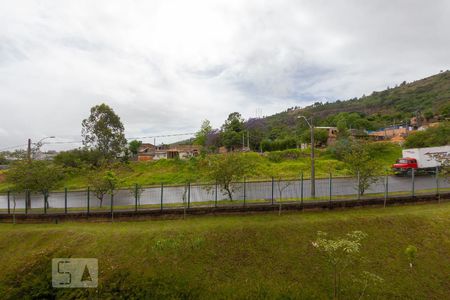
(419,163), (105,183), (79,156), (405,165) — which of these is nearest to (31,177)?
(105,183)

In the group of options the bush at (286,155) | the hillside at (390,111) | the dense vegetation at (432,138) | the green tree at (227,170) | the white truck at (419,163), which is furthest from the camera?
the hillside at (390,111)

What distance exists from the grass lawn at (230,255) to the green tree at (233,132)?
148 ft

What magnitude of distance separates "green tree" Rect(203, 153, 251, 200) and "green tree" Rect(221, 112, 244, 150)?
135 feet

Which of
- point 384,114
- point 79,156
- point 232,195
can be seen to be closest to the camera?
point 232,195

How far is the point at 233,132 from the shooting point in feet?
205

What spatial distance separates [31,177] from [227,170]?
1396 cm

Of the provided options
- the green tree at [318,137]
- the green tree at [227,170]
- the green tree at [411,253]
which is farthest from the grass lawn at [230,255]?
the green tree at [318,137]

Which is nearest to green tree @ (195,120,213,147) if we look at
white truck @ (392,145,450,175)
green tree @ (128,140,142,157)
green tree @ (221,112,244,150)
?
green tree @ (221,112,244,150)

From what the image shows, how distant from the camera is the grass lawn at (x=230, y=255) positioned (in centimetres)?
1034

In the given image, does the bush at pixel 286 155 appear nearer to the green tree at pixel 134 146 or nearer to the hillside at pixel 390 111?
the hillside at pixel 390 111

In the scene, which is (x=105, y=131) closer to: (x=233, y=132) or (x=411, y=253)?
(x=233, y=132)

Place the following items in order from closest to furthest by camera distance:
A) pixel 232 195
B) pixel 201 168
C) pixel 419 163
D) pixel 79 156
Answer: pixel 232 195, pixel 419 163, pixel 201 168, pixel 79 156

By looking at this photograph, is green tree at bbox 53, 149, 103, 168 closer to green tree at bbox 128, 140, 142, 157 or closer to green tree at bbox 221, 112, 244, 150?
green tree at bbox 128, 140, 142, 157

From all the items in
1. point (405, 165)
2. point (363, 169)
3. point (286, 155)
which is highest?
point (286, 155)
